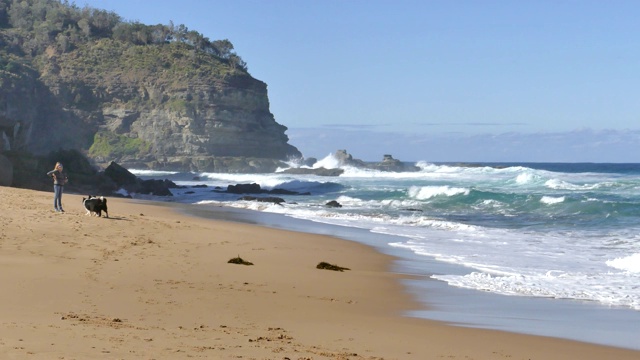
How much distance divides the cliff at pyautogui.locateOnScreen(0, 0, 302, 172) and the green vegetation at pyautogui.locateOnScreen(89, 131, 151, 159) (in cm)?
10

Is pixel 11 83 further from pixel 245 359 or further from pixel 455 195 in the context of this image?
pixel 245 359

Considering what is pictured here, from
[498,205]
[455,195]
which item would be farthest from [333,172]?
[498,205]

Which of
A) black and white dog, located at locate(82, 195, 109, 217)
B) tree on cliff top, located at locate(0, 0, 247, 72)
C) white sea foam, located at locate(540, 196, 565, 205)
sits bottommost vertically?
black and white dog, located at locate(82, 195, 109, 217)

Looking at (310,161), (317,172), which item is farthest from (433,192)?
(310,161)

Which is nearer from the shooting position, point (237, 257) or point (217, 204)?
point (237, 257)

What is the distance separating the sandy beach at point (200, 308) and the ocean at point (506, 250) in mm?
717

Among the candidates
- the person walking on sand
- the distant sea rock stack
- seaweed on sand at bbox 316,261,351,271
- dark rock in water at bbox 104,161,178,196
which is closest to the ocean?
dark rock in water at bbox 104,161,178,196

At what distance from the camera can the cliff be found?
78875 mm

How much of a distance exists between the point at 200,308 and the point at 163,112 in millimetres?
75622

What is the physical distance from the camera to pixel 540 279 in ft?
40.7

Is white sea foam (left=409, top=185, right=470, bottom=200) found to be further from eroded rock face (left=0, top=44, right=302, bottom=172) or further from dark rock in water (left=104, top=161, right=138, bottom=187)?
eroded rock face (left=0, top=44, right=302, bottom=172)

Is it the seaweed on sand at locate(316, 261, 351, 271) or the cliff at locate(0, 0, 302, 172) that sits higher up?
the cliff at locate(0, 0, 302, 172)

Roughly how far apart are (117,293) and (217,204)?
2486 centimetres

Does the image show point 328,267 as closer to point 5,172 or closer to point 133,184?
point 5,172
